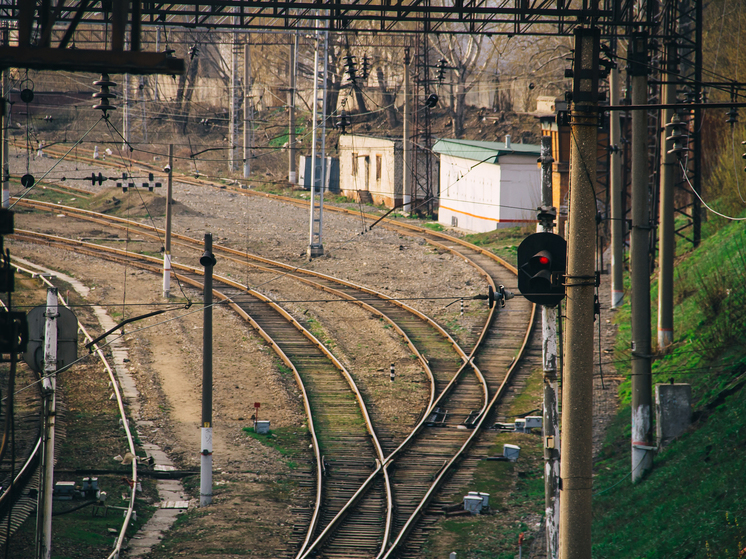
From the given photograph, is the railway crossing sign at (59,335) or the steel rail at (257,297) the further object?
the steel rail at (257,297)

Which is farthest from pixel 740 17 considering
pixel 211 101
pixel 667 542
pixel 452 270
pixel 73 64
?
pixel 211 101

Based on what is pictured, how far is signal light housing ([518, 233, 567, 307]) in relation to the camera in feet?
24.3

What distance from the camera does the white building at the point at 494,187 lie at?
117 feet

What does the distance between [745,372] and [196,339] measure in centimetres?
1432

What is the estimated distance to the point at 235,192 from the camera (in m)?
44.7

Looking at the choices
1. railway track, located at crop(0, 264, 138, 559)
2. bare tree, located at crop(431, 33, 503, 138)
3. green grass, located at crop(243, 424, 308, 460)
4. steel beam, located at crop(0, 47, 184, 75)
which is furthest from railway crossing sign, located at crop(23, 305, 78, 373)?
bare tree, located at crop(431, 33, 503, 138)

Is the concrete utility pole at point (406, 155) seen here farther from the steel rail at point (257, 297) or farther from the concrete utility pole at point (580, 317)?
the concrete utility pole at point (580, 317)

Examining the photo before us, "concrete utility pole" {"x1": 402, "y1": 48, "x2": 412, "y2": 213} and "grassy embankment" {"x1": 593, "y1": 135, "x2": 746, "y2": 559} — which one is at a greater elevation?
"concrete utility pole" {"x1": 402, "y1": 48, "x2": 412, "y2": 213}

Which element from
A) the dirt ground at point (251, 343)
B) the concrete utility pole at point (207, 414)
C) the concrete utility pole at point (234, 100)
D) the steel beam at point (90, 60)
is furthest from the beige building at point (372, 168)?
the steel beam at point (90, 60)

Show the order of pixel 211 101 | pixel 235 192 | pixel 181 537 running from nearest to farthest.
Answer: pixel 181 537
pixel 235 192
pixel 211 101

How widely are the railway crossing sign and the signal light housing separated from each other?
556 cm

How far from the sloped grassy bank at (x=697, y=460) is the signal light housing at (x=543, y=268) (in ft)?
11.4

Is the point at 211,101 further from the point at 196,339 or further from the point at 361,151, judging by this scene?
the point at 196,339

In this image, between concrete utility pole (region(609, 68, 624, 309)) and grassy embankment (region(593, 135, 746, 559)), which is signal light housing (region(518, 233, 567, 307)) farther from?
concrete utility pole (region(609, 68, 624, 309))
